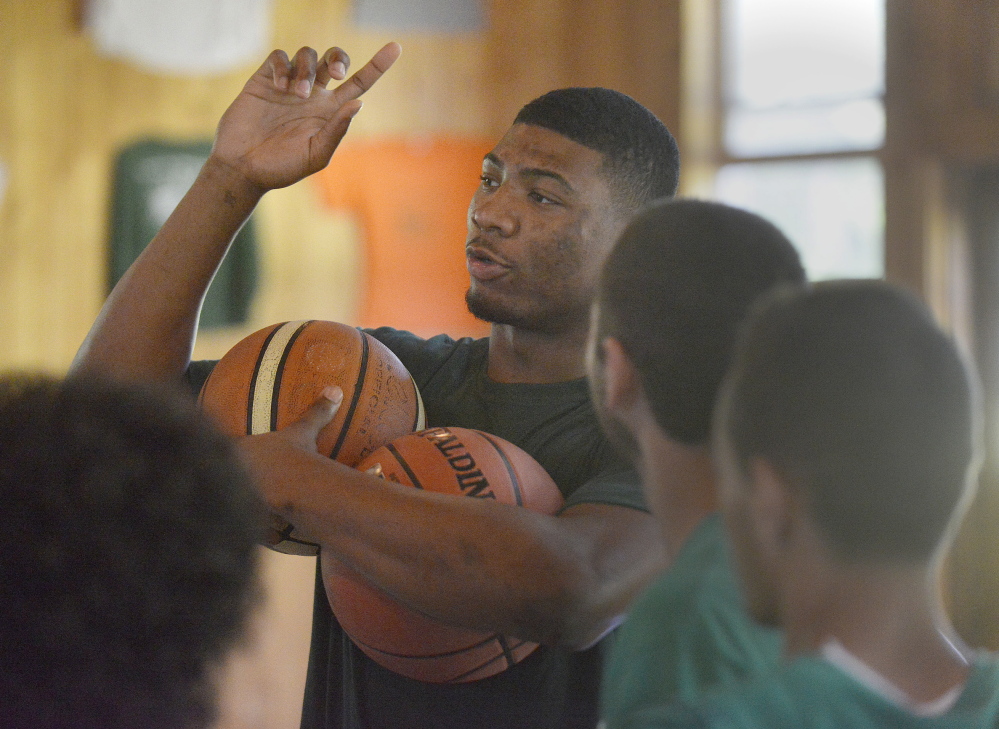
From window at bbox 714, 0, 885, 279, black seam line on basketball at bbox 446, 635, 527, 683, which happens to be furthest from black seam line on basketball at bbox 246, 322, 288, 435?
window at bbox 714, 0, 885, 279

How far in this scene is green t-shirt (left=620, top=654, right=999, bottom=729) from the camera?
2.15ft

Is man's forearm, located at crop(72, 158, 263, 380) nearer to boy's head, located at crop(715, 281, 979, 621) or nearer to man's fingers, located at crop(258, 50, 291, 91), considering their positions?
man's fingers, located at crop(258, 50, 291, 91)

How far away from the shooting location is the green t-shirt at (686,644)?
2.52 feet

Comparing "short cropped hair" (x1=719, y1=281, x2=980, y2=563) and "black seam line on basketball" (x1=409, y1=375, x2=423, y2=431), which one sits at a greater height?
"short cropped hair" (x1=719, y1=281, x2=980, y2=563)

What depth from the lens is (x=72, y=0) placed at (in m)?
3.82

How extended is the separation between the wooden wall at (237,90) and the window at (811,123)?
1.21ft

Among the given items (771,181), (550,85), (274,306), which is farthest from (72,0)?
(771,181)

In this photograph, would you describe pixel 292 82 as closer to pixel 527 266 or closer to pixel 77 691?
pixel 527 266

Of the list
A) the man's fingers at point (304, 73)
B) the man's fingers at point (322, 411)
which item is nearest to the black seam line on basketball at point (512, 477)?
the man's fingers at point (322, 411)

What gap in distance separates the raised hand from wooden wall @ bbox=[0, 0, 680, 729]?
2425mm

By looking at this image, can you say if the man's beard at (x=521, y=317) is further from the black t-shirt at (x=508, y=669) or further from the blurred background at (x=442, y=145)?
the blurred background at (x=442, y=145)

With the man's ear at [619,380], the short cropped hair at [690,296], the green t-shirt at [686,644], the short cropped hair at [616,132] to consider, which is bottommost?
the green t-shirt at [686,644]

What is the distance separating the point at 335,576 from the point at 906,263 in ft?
10.6

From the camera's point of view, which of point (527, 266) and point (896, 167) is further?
point (896, 167)
